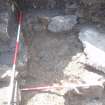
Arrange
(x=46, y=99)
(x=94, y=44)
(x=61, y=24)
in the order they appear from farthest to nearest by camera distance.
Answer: (x=61, y=24)
(x=94, y=44)
(x=46, y=99)

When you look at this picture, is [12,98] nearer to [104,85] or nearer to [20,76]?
[20,76]

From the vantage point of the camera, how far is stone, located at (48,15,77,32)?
562cm

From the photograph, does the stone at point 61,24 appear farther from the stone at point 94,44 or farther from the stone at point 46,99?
the stone at point 46,99

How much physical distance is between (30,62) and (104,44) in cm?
161

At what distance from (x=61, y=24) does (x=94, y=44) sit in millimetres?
933

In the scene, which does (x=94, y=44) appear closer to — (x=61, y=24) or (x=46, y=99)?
(x=61, y=24)

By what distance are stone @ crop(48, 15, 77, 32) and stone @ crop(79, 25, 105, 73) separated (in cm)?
28

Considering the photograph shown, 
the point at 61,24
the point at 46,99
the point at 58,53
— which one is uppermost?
the point at 61,24

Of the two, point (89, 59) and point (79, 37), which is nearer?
point (89, 59)

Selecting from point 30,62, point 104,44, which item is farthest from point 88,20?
point 30,62

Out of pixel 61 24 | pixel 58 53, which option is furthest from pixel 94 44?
pixel 61 24

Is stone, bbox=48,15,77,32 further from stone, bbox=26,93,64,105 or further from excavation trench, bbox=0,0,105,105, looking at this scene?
stone, bbox=26,93,64,105

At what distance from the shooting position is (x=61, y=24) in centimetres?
562

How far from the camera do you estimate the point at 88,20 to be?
5750 mm
